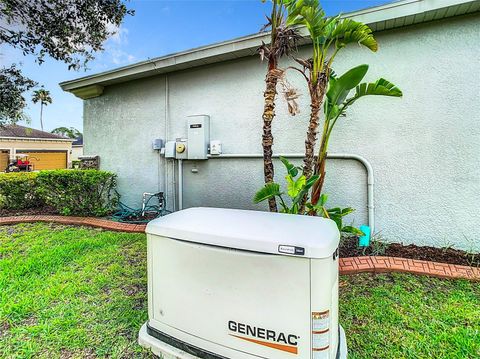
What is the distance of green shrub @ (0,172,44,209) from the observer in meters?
7.01

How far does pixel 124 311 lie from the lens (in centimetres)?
290

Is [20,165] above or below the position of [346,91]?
below

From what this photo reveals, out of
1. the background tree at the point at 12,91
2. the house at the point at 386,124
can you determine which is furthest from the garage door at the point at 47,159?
the house at the point at 386,124

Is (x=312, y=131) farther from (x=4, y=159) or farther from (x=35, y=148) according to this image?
(x=35, y=148)

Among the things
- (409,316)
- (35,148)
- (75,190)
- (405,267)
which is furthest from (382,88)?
(35,148)

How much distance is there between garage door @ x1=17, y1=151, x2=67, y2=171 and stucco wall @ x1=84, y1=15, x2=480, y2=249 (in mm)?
26370

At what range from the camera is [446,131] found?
4160 millimetres

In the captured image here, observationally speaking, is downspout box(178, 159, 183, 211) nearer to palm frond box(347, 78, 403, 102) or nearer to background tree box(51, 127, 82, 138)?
palm frond box(347, 78, 403, 102)

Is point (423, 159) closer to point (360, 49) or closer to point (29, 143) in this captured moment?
point (360, 49)

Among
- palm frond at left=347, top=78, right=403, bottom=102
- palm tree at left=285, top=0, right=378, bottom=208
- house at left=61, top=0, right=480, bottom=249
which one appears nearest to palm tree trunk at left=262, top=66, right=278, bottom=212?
palm tree at left=285, top=0, right=378, bottom=208

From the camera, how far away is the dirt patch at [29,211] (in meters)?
6.89

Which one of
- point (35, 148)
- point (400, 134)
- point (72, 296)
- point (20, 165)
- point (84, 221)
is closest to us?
point (72, 296)

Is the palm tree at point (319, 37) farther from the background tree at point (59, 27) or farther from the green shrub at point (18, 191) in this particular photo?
the green shrub at point (18, 191)

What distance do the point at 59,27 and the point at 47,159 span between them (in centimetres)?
2429
